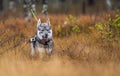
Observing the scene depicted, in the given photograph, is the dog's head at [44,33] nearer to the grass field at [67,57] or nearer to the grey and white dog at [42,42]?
the grey and white dog at [42,42]

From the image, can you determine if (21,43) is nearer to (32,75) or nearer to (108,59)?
(108,59)

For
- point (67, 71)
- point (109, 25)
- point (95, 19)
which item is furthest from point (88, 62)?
point (95, 19)

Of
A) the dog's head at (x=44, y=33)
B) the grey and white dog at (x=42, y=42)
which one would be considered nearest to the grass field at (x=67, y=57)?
the grey and white dog at (x=42, y=42)

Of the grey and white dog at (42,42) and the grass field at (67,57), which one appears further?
the grey and white dog at (42,42)

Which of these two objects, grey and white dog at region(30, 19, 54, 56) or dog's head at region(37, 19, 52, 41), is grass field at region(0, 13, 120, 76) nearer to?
grey and white dog at region(30, 19, 54, 56)

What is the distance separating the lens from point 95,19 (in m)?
17.0

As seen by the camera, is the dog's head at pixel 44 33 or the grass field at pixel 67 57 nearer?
the grass field at pixel 67 57

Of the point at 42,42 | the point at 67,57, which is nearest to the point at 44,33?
the point at 42,42

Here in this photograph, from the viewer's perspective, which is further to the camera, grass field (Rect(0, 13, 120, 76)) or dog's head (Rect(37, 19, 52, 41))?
dog's head (Rect(37, 19, 52, 41))

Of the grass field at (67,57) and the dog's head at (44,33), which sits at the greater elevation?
the dog's head at (44,33)

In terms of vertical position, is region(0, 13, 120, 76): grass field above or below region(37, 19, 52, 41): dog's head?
below

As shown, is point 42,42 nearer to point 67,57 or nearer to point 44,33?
point 44,33

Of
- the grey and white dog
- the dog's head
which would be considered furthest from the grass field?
the dog's head

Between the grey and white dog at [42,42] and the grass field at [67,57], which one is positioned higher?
the grey and white dog at [42,42]
